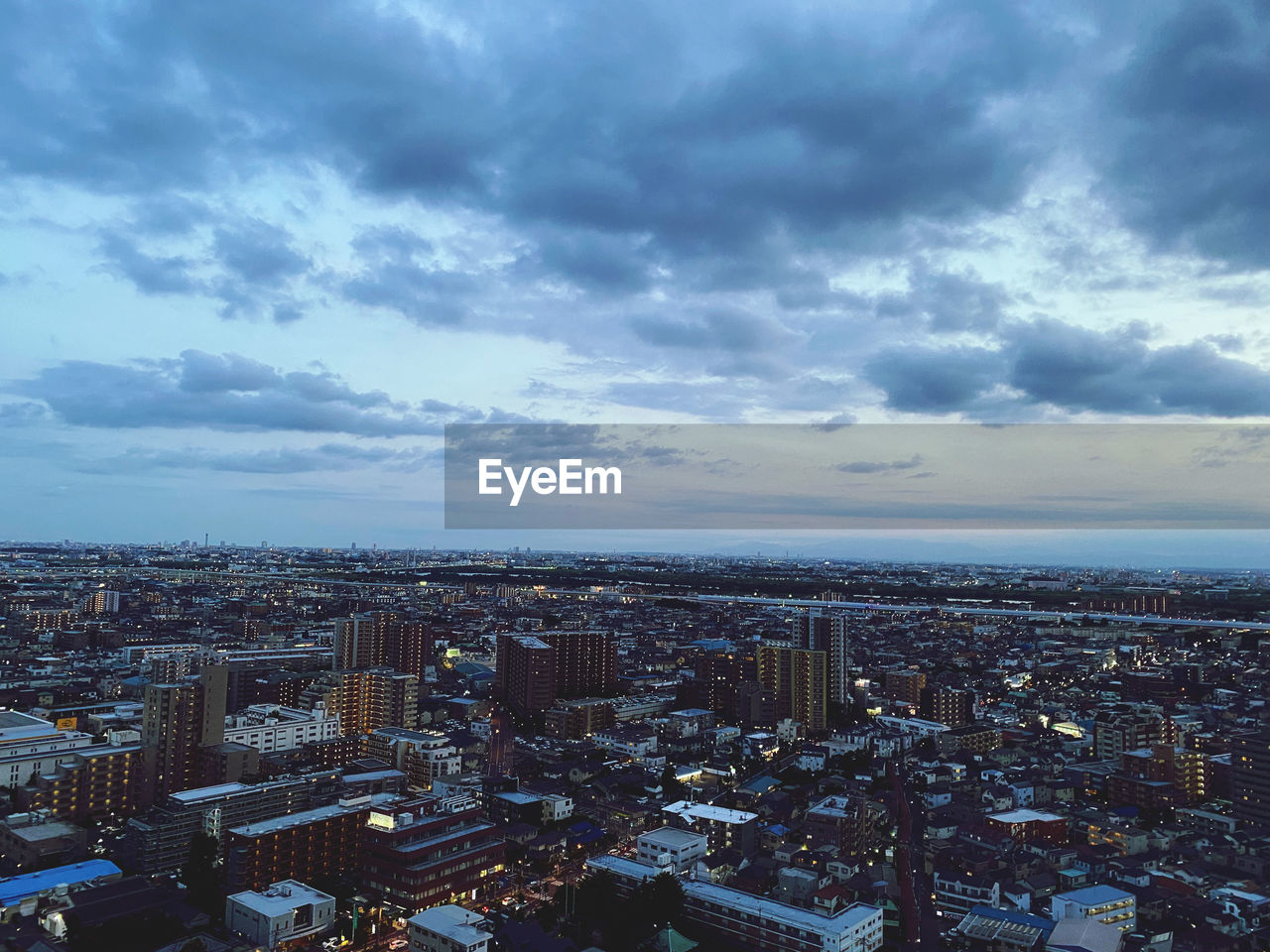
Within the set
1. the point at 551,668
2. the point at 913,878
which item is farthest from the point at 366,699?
the point at 913,878

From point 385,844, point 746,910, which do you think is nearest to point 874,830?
point 746,910

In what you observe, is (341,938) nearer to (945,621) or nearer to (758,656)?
(758,656)

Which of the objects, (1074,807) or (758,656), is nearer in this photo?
(1074,807)

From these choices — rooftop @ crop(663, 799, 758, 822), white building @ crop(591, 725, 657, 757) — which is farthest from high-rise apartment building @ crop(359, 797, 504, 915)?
white building @ crop(591, 725, 657, 757)

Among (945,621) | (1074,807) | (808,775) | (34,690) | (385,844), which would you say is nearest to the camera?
(385,844)

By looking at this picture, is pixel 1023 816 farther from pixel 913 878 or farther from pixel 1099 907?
pixel 1099 907

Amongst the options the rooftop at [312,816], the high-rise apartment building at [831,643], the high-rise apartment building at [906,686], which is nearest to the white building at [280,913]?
the rooftop at [312,816]

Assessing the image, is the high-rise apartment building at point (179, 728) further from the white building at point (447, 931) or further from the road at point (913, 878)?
the road at point (913, 878)
